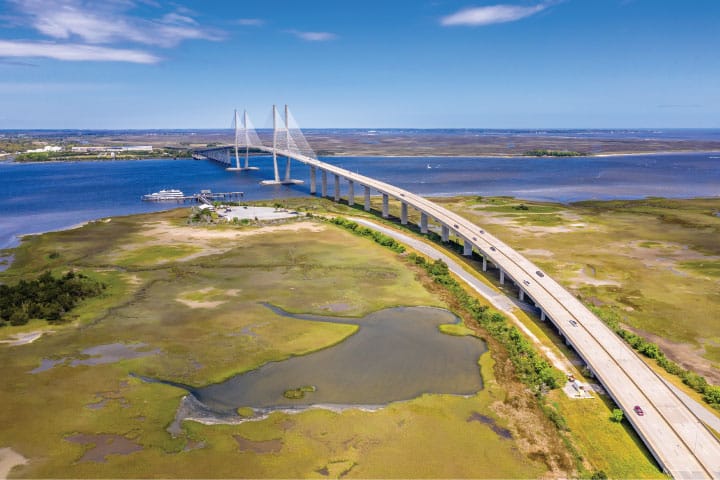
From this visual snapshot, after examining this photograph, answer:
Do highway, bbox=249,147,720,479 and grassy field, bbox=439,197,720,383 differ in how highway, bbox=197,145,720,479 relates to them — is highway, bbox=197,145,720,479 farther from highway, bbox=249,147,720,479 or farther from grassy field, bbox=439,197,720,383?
grassy field, bbox=439,197,720,383

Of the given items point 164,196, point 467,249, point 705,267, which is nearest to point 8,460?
point 467,249

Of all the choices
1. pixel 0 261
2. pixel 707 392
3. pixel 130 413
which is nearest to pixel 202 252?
pixel 0 261

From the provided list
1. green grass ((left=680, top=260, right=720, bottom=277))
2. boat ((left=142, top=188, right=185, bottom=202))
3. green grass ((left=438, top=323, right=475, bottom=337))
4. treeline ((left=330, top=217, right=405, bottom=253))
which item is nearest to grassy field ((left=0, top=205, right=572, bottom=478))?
green grass ((left=438, top=323, right=475, bottom=337))

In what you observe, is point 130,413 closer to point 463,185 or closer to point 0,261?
point 0,261

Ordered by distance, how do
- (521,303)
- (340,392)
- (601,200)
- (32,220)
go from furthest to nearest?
1. (601,200)
2. (32,220)
3. (521,303)
4. (340,392)

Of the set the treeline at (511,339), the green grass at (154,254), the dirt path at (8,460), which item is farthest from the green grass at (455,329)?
the green grass at (154,254)
